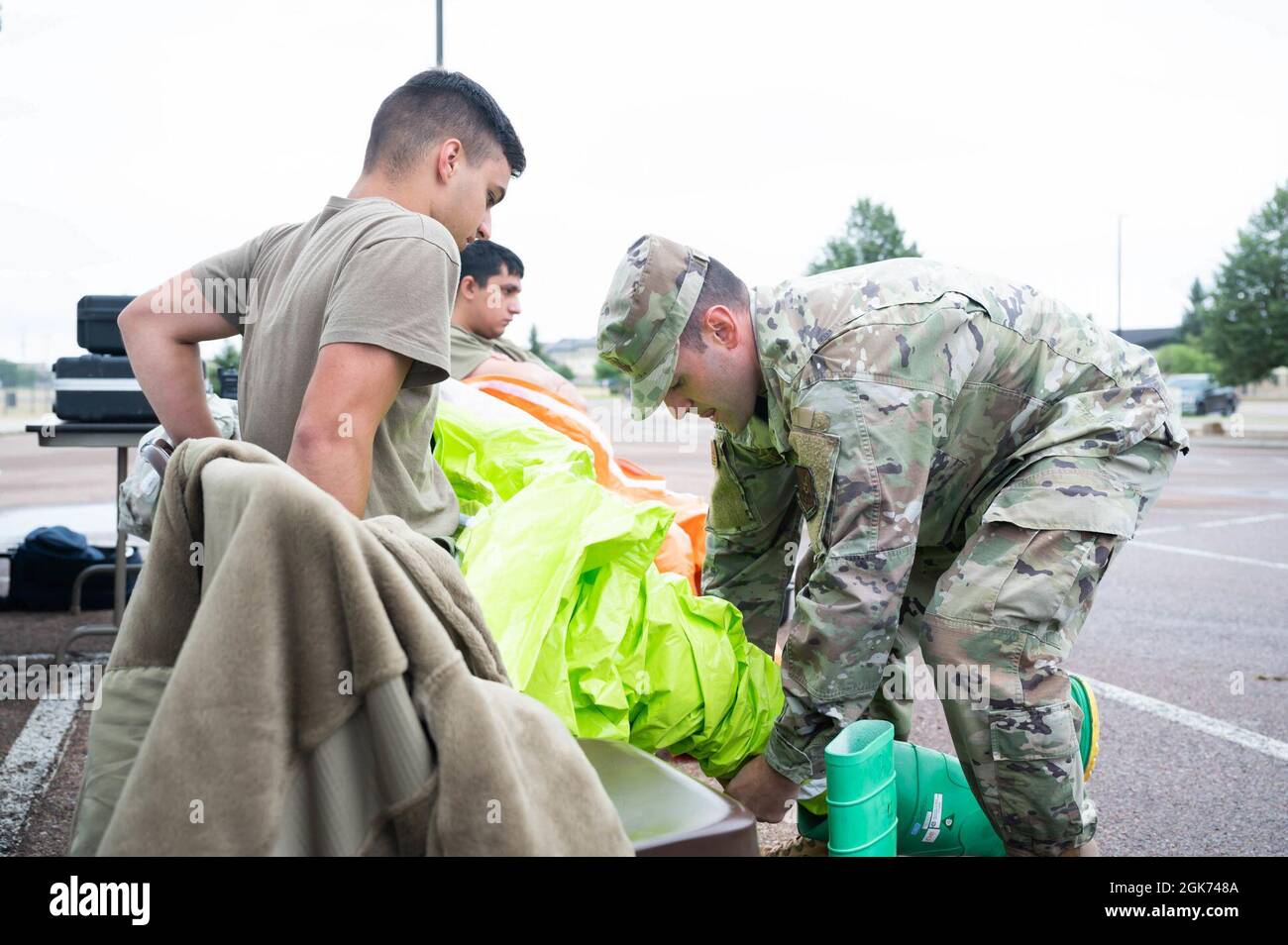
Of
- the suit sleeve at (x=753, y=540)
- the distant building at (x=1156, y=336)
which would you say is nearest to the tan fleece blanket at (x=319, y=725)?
the suit sleeve at (x=753, y=540)

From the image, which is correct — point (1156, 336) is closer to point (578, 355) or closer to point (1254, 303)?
point (1254, 303)

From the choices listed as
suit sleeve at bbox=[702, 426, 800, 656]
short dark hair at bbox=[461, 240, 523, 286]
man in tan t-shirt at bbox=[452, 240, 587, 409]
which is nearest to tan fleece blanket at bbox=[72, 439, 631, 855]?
suit sleeve at bbox=[702, 426, 800, 656]

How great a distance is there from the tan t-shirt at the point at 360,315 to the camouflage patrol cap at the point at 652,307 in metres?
0.44

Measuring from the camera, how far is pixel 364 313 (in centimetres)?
191

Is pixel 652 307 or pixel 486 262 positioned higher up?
pixel 486 262

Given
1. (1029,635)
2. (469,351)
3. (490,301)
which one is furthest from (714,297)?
(490,301)

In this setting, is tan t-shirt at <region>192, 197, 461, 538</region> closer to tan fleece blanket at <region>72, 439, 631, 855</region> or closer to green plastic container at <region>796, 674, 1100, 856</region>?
tan fleece blanket at <region>72, 439, 631, 855</region>

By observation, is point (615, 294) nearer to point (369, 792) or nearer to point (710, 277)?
point (710, 277)

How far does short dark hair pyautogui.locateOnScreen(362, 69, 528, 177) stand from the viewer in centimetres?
242

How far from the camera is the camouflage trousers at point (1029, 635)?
2203 millimetres

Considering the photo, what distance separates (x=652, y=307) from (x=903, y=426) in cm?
63

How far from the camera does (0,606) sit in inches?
221
